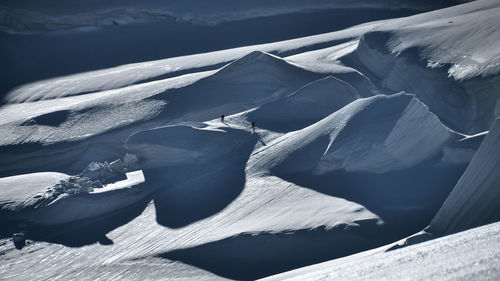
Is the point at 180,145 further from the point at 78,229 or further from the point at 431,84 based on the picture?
the point at 431,84

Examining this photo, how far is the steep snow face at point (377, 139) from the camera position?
20.4 feet

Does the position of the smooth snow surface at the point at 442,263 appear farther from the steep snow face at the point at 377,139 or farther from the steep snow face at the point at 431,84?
the steep snow face at the point at 431,84

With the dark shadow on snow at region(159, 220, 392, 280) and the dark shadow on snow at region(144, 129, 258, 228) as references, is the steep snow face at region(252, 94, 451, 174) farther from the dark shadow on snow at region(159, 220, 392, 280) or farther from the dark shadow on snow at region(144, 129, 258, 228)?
the dark shadow on snow at region(159, 220, 392, 280)

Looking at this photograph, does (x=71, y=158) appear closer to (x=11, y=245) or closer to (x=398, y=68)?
(x=11, y=245)

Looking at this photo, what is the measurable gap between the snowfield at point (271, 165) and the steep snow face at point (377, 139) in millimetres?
15

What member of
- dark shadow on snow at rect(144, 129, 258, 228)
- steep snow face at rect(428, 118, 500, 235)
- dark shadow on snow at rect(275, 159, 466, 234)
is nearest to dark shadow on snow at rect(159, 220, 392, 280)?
dark shadow on snow at rect(275, 159, 466, 234)

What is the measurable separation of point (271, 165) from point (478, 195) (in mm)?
2531

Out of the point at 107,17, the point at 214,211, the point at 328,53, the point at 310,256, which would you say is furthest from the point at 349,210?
the point at 107,17

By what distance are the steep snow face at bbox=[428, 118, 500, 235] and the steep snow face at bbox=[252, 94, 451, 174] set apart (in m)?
1.30

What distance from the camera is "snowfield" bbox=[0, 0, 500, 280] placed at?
515 centimetres

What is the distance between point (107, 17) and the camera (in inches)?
546

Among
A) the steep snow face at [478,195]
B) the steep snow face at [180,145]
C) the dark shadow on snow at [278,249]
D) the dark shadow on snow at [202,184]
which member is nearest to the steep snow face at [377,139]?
the dark shadow on snow at [202,184]

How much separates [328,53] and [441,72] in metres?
2.51

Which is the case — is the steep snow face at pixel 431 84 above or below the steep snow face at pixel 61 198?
above
